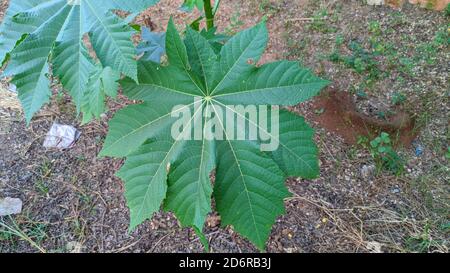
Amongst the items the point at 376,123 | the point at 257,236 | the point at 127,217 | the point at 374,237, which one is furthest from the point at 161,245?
the point at 376,123

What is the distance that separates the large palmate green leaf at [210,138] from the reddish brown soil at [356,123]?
1333 millimetres

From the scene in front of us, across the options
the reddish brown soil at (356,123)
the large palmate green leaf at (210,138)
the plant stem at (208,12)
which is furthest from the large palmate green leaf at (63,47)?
the reddish brown soil at (356,123)

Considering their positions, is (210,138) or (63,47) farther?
(210,138)

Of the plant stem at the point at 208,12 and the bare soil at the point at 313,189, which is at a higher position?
the plant stem at the point at 208,12

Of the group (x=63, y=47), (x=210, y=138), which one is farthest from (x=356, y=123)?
(x=63, y=47)

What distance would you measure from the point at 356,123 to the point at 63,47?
191cm

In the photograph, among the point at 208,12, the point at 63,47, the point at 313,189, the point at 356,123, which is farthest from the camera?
the point at 356,123

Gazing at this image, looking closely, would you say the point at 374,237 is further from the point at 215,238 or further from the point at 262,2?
the point at 262,2

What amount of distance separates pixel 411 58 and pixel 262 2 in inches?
49.2

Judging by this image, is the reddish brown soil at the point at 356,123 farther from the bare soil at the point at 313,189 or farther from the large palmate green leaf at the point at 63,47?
the large palmate green leaf at the point at 63,47

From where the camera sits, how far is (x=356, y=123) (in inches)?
98.3

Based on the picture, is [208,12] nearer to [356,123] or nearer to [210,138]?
[210,138]

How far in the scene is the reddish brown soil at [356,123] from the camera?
2.46 metres

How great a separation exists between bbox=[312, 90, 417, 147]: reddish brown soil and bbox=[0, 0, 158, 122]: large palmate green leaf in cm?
169
